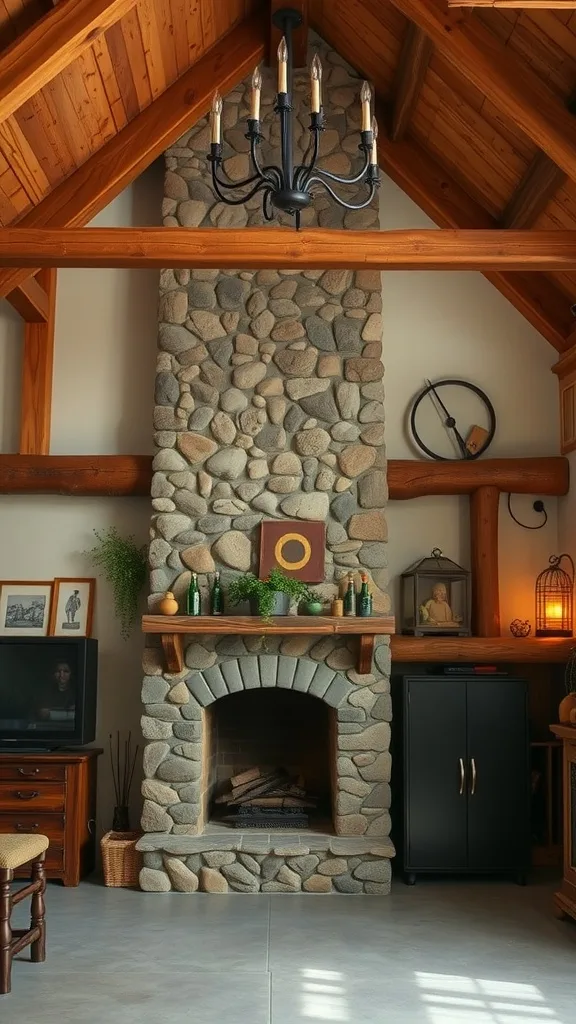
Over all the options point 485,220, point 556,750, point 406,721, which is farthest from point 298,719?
point 485,220

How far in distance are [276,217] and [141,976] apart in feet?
15.5

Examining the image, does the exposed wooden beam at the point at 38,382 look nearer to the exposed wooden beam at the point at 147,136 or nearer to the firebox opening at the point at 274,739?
the exposed wooden beam at the point at 147,136

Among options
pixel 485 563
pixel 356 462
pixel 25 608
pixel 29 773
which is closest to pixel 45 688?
pixel 29 773

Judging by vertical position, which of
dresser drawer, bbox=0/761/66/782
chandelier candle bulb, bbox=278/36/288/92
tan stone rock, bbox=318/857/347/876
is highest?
chandelier candle bulb, bbox=278/36/288/92

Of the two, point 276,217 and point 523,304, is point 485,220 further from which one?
point 276,217

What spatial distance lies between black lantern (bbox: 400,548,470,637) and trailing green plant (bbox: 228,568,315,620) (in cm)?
85

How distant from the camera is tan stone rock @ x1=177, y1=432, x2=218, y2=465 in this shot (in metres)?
6.81

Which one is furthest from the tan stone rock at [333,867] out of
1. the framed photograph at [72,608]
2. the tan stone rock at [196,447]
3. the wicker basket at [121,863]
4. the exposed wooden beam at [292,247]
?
the exposed wooden beam at [292,247]

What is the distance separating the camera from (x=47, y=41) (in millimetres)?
4883

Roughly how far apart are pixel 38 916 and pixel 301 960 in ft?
4.08

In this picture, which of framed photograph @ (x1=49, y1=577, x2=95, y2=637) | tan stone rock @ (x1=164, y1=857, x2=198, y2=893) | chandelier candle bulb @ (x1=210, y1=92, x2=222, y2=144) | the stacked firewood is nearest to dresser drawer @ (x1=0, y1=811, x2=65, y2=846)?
tan stone rock @ (x1=164, y1=857, x2=198, y2=893)

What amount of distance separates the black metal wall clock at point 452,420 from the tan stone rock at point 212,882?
10.3 feet

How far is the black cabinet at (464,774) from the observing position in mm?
6492

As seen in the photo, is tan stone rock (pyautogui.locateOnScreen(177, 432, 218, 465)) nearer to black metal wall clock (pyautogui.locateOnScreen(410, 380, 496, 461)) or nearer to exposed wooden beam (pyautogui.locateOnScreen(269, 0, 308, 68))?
black metal wall clock (pyautogui.locateOnScreen(410, 380, 496, 461))
